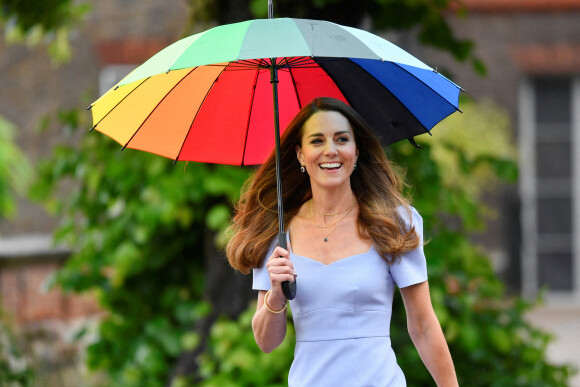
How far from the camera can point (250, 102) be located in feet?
10.3

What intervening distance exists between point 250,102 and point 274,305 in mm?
829

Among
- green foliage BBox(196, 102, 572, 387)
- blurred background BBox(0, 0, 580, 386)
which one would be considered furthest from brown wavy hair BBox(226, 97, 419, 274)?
green foliage BBox(196, 102, 572, 387)

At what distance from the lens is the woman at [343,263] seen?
2623 mm

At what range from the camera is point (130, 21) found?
1192 cm

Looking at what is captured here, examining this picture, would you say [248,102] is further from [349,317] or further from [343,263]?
[349,317]

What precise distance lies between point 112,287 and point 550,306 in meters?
8.27

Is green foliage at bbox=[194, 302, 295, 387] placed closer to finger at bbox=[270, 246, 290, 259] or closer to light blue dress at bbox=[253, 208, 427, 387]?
light blue dress at bbox=[253, 208, 427, 387]

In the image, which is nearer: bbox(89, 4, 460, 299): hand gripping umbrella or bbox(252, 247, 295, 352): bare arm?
bbox(252, 247, 295, 352): bare arm

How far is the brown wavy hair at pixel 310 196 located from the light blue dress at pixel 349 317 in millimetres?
63

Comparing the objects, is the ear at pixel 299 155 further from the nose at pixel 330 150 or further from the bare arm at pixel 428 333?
the bare arm at pixel 428 333

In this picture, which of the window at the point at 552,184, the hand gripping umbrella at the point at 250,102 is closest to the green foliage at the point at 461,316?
the hand gripping umbrella at the point at 250,102

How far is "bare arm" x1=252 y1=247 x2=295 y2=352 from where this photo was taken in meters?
2.53

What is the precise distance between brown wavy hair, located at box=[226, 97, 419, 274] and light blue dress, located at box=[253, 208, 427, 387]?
63 millimetres

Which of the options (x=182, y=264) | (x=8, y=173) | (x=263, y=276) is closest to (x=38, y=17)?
(x=8, y=173)
